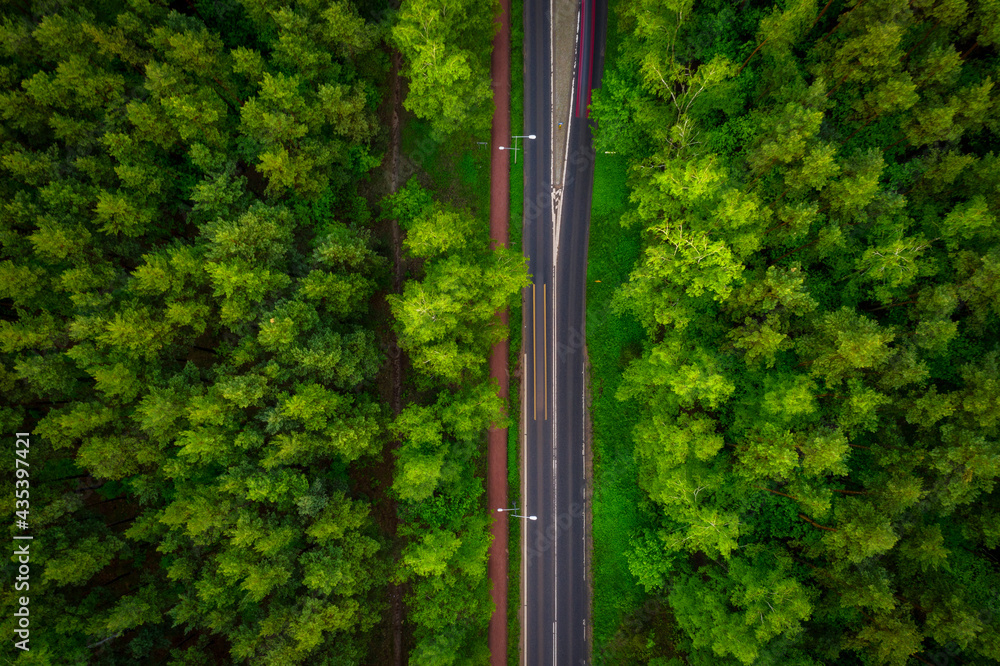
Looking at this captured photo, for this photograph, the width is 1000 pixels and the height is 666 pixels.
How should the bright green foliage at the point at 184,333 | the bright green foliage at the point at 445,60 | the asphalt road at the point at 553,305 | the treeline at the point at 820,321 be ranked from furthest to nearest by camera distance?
the asphalt road at the point at 553,305 → the bright green foliage at the point at 445,60 → the bright green foliage at the point at 184,333 → the treeline at the point at 820,321

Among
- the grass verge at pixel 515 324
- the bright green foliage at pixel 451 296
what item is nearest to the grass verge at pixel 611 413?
the grass verge at pixel 515 324

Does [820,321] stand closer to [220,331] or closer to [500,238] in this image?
[500,238]

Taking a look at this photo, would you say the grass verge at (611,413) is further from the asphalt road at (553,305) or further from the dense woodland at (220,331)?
the dense woodland at (220,331)

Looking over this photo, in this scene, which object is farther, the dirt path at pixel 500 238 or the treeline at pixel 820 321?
the dirt path at pixel 500 238

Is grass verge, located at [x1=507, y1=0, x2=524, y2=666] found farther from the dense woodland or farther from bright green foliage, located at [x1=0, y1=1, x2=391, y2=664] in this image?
bright green foliage, located at [x1=0, y1=1, x2=391, y2=664]

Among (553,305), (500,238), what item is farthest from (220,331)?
(553,305)

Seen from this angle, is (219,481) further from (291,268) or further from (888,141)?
(888,141)

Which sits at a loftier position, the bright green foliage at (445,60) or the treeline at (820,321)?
the bright green foliage at (445,60)
